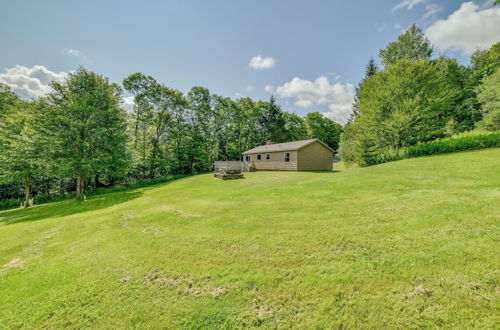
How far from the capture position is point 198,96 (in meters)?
31.9

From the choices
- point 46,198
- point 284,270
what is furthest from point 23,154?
point 284,270

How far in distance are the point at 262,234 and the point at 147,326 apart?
9.67 ft

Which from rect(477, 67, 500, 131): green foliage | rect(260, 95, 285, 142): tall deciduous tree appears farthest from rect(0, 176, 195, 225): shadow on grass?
rect(477, 67, 500, 131): green foliage

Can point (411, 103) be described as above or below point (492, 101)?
below

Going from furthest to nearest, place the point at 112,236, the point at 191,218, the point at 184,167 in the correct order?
1. the point at 184,167
2. the point at 191,218
3. the point at 112,236

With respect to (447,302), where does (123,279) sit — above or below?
below

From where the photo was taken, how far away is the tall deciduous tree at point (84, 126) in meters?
16.8

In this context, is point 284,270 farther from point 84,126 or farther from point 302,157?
point 84,126

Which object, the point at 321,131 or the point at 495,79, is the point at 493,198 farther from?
the point at 321,131

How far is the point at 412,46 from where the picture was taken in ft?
74.7

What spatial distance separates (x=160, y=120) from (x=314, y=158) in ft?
74.8

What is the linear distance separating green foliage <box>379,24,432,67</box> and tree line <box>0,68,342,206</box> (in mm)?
21864

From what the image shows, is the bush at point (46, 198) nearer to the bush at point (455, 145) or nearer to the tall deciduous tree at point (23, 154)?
the tall deciduous tree at point (23, 154)

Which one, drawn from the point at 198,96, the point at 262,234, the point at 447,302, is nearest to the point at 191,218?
the point at 262,234
